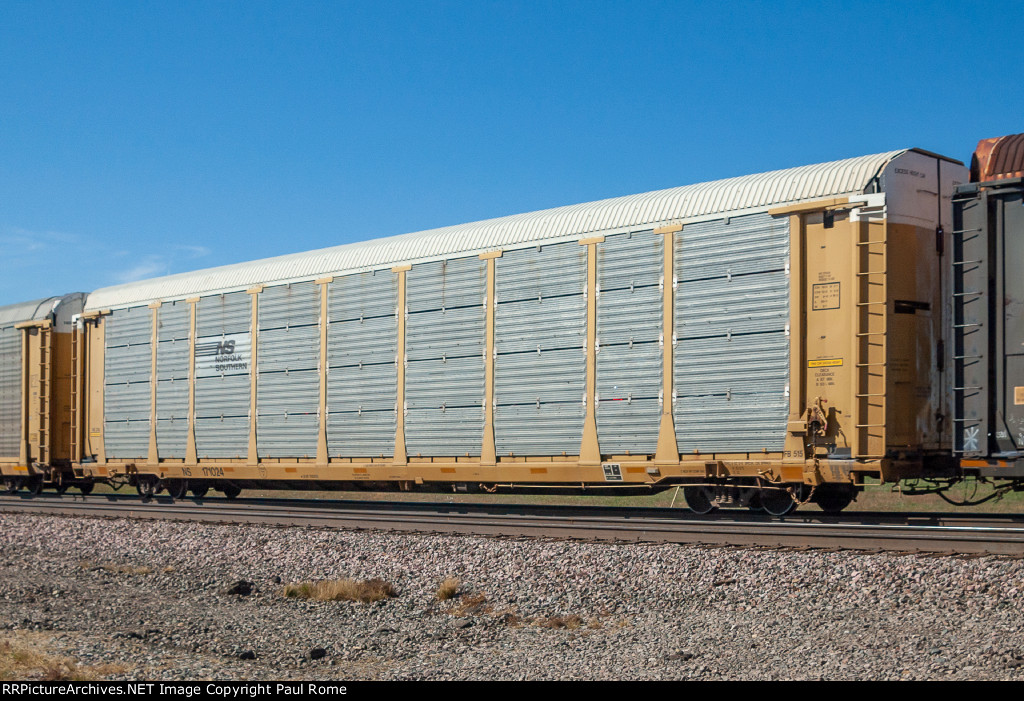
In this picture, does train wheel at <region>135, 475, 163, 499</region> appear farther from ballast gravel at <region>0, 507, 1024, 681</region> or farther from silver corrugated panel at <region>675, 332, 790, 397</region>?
silver corrugated panel at <region>675, 332, 790, 397</region>

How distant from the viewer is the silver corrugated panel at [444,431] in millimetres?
14617

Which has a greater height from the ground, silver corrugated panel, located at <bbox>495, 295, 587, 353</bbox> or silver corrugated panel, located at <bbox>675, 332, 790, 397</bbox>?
silver corrugated panel, located at <bbox>495, 295, 587, 353</bbox>

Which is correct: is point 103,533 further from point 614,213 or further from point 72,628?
point 614,213

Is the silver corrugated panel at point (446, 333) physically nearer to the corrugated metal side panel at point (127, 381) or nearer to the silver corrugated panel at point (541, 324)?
the silver corrugated panel at point (541, 324)

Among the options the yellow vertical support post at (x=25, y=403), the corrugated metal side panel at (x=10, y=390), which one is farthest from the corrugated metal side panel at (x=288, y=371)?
the corrugated metal side panel at (x=10, y=390)

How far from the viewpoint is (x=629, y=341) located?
1323cm

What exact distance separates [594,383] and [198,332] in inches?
332

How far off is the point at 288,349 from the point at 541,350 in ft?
16.8

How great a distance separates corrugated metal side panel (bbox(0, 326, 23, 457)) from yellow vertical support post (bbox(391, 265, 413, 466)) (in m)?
11.0

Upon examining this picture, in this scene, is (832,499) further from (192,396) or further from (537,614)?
(192,396)

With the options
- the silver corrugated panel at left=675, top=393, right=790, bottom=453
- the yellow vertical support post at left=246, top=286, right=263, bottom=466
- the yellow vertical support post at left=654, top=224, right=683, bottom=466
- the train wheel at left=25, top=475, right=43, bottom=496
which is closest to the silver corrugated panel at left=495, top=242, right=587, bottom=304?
the yellow vertical support post at left=654, top=224, right=683, bottom=466

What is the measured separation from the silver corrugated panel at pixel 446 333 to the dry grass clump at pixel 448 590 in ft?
15.1

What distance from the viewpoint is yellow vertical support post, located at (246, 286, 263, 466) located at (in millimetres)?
17422

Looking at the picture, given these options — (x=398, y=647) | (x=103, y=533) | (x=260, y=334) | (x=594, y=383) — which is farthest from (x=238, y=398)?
(x=398, y=647)
